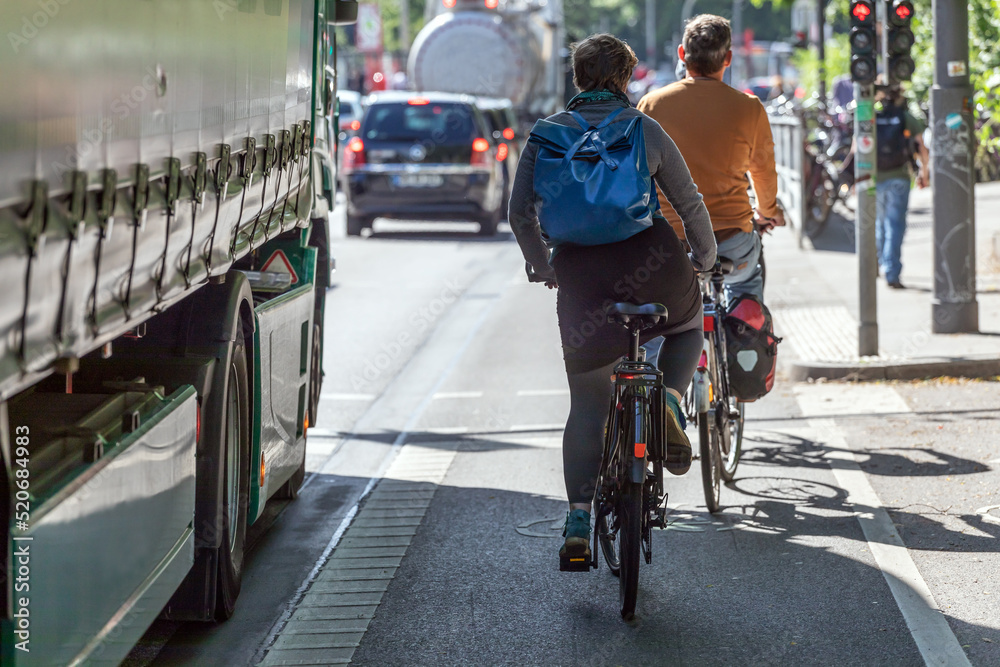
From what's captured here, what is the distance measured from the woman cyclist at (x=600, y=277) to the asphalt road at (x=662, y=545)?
1.60 ft

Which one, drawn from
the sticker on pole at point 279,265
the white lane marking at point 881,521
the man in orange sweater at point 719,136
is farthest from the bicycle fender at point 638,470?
the sticker on pole at point 279,265

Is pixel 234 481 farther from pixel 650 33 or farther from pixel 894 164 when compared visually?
pixel 650 33

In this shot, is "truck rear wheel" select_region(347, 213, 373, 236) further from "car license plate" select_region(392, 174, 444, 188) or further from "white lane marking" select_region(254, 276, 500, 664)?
"white lane marking" select_region(254, 276, 500, 664)

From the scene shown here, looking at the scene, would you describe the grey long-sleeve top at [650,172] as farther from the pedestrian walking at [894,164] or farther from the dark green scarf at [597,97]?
the pedestrian walking at [894,164]

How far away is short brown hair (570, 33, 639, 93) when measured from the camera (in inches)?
196

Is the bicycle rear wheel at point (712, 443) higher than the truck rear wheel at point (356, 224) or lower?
lower

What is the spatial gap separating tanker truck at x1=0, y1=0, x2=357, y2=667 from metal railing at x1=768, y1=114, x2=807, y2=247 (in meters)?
13.0

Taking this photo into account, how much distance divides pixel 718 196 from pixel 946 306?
486cm

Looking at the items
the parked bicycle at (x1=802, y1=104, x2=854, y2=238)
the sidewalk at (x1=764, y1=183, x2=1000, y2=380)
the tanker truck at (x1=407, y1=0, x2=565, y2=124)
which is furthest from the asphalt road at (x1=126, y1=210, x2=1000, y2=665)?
the tanker truck at (x1=407, y1=0, x2=565, y2=124)

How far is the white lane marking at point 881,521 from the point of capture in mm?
4570

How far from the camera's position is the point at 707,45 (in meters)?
6.43

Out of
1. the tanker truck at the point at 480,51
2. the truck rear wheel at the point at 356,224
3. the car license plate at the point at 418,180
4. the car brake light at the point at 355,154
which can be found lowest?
the truck rear wheel at the point at 356,224

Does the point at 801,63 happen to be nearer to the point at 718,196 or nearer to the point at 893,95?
the point at 893,95

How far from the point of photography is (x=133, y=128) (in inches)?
132
